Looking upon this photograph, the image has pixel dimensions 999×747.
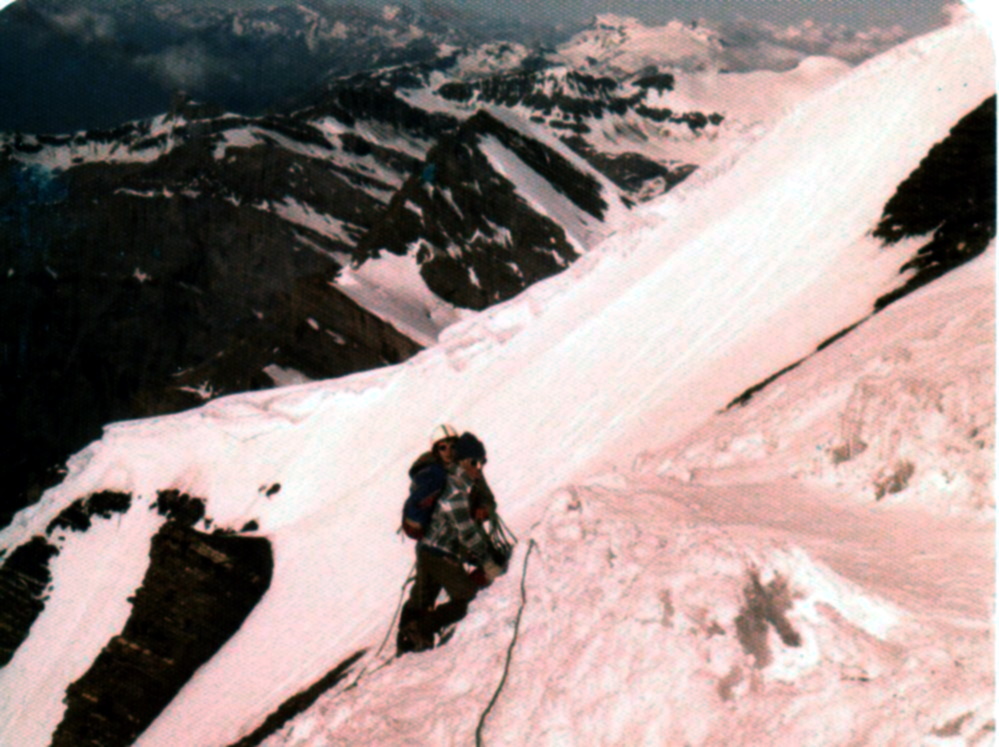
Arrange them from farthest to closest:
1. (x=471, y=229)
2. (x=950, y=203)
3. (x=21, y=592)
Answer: (x=471, y=229)
(x=21, y=592)
(x=950, y=203)

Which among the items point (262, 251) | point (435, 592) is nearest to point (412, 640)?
point (435, 592)

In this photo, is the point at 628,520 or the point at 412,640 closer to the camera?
the point at 628,520

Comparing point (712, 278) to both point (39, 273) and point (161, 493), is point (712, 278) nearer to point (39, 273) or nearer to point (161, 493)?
point (161, 493)

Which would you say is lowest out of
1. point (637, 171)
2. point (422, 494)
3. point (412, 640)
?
point (412, 640)

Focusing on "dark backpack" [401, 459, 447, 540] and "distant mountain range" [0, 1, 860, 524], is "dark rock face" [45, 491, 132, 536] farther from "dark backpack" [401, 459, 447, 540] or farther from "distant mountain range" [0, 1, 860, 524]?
"dark backpack" [401, 459, 447, 540]

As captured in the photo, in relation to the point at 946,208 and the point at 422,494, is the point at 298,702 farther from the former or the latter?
the point at 946,208

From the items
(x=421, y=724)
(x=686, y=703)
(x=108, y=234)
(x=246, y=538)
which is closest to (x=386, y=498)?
(x=246, y=538)

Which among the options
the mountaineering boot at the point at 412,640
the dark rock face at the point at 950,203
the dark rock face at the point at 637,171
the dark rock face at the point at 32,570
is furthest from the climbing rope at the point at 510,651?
the dark rock face at the point at 637,171

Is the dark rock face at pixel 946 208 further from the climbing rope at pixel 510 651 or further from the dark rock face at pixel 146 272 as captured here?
the dark rock face at pixel 146 272
